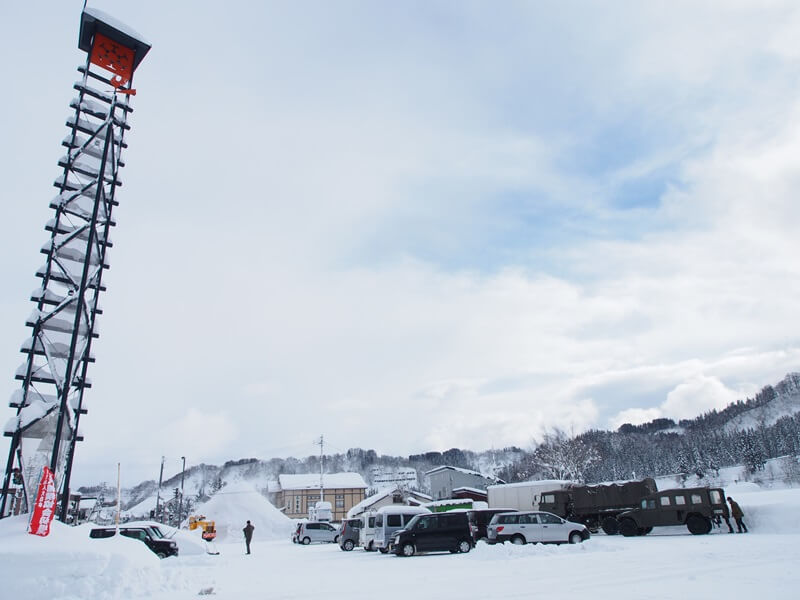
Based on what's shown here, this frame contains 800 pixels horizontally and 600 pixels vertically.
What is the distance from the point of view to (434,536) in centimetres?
1923

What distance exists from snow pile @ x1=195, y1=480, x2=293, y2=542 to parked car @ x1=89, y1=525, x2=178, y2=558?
2938 centimetres

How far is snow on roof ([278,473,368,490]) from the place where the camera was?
83.9 m

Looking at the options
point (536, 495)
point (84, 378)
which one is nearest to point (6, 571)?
point (84, 378)

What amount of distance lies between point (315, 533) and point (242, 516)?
21453 millimetres

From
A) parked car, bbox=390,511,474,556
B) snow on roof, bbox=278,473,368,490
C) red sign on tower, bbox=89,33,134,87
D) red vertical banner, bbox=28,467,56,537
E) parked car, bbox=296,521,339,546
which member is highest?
red sign on tower, bbox=89,33,134,87

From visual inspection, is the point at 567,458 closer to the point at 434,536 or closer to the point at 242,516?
the point at 242,516

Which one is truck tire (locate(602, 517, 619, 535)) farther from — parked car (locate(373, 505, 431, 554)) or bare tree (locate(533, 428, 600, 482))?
bare tree (locate(533, 428, 600, 482))

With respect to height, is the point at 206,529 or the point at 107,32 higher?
the point at 107,32

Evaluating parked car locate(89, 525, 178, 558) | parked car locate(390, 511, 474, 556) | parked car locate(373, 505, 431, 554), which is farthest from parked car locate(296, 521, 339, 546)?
parked car locate(390, 511, 474, 556)

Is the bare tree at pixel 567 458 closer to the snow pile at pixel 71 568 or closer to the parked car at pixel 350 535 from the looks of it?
the parked car at pixel 350 535

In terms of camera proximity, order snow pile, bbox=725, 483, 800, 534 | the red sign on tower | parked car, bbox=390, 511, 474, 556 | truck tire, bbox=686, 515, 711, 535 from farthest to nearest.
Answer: the red sign on tower < truck tire, bbox=686, 515, 711, 535 < snow pile, bbox=725, 483, 800, 534 < parked car, bbox=390, 511, 474, 556

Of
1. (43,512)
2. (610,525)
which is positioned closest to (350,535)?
(610,525)

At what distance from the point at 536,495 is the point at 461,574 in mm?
23783

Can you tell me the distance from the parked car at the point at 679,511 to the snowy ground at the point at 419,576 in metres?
5.80
